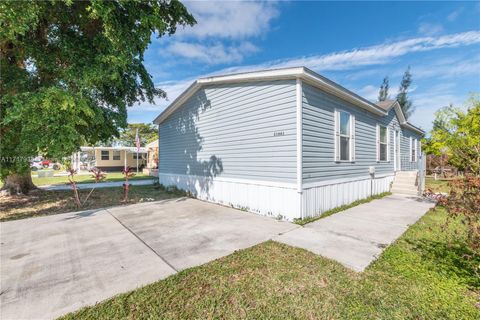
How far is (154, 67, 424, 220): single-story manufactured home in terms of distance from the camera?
5.74 meters

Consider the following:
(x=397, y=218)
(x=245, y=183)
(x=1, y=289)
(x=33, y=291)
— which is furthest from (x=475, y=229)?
(x=1, y=289)

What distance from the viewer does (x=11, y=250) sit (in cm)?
393

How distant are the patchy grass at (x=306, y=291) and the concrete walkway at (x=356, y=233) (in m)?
0.28

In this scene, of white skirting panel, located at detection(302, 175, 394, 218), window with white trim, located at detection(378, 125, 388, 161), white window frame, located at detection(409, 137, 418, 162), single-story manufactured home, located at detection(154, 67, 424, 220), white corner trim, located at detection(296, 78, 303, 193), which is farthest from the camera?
white window frame, located at detection(409, 137, 418, 162)

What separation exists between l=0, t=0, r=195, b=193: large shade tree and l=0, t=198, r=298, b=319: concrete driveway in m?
2.25

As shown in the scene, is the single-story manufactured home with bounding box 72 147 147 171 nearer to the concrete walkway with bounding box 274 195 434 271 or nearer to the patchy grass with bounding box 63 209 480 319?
the concrete walkway with bounding box 274 195 434 271

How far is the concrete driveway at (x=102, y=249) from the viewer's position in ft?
8.59

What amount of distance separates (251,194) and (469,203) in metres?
4.73

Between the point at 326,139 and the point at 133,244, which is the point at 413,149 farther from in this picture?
the point at 133,244

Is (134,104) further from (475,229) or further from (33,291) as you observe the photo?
(475,229)

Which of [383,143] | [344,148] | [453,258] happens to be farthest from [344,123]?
[453,258]

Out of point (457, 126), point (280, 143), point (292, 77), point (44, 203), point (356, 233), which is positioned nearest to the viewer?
point (356, 233)

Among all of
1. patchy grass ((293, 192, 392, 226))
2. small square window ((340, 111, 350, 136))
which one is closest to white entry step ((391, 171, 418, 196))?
patchy grass ((293, 192, 392, 226))

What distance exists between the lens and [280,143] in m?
5.93
